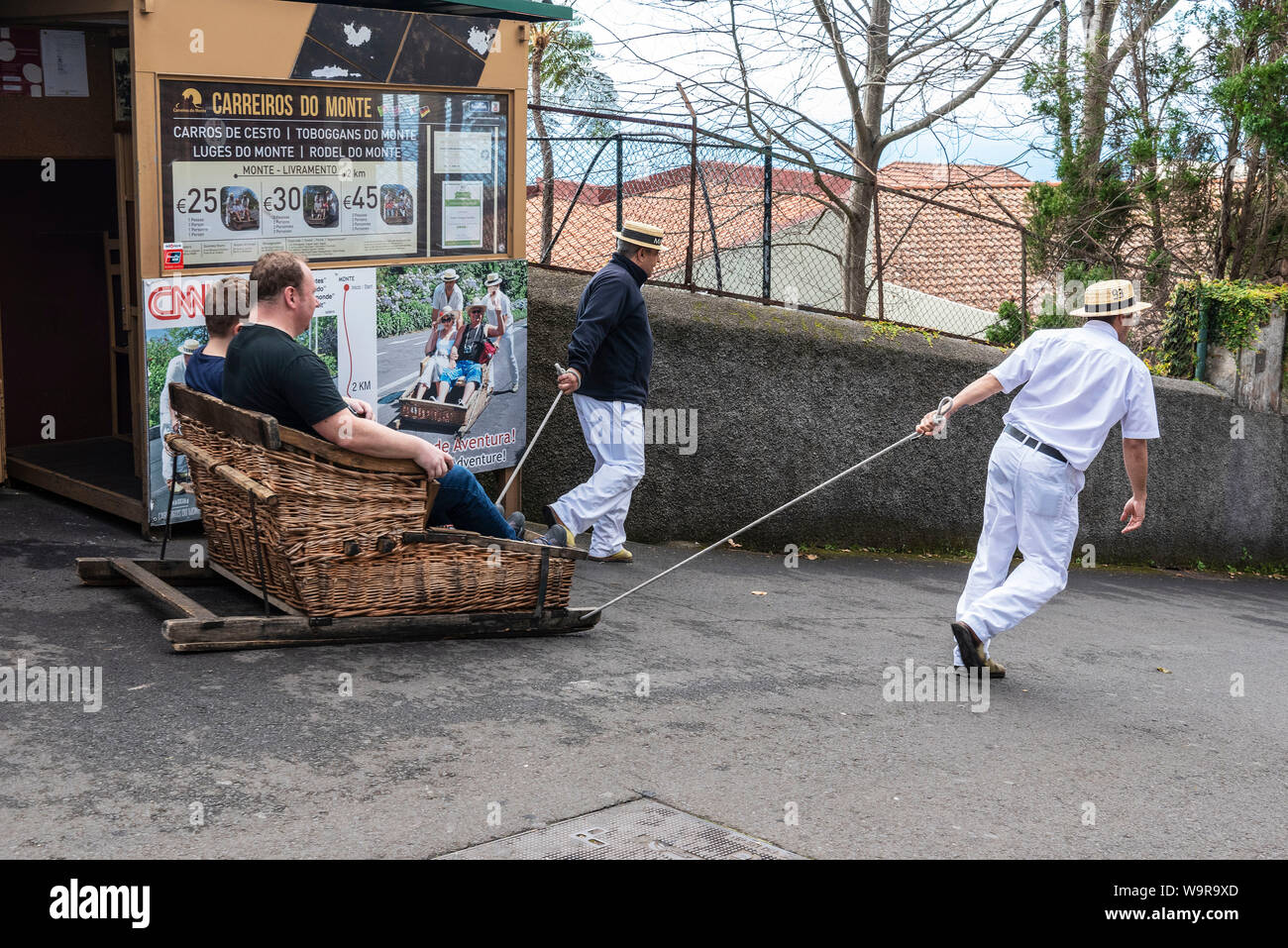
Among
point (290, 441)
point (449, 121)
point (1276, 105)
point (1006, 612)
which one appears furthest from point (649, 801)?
point (1276, 105)

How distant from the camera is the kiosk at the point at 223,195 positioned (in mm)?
6594

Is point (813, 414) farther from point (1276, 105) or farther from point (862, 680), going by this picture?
point (1276, 105)

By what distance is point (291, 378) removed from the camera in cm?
511

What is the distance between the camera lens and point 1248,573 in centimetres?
1277

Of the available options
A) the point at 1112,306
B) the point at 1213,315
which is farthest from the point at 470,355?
the point at 1213,315

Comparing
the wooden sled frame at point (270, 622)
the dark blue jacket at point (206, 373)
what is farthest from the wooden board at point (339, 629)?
the dark blue jacket at point (206, 373)

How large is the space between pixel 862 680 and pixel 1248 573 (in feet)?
27.3

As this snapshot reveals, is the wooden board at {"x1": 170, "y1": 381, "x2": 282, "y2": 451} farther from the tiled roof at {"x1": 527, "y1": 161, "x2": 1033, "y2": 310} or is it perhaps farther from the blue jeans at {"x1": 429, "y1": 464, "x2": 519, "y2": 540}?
the tiled roof at {"x1": 527, "y1": 161, "x2": 1033, "y2": 310}

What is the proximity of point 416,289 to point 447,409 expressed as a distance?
75cm

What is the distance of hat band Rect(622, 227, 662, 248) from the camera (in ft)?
25.5

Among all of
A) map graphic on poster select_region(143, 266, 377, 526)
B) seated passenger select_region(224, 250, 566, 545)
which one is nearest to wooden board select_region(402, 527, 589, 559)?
seated passenger select_region(224, 250, 566, 545)

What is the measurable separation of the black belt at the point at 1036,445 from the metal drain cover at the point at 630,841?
2.74 m

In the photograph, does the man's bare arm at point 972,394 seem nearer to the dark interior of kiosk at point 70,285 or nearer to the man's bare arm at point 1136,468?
the man's bare arm at point 1136,468

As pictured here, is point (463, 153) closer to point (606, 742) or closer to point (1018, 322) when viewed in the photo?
point (606, 742)
